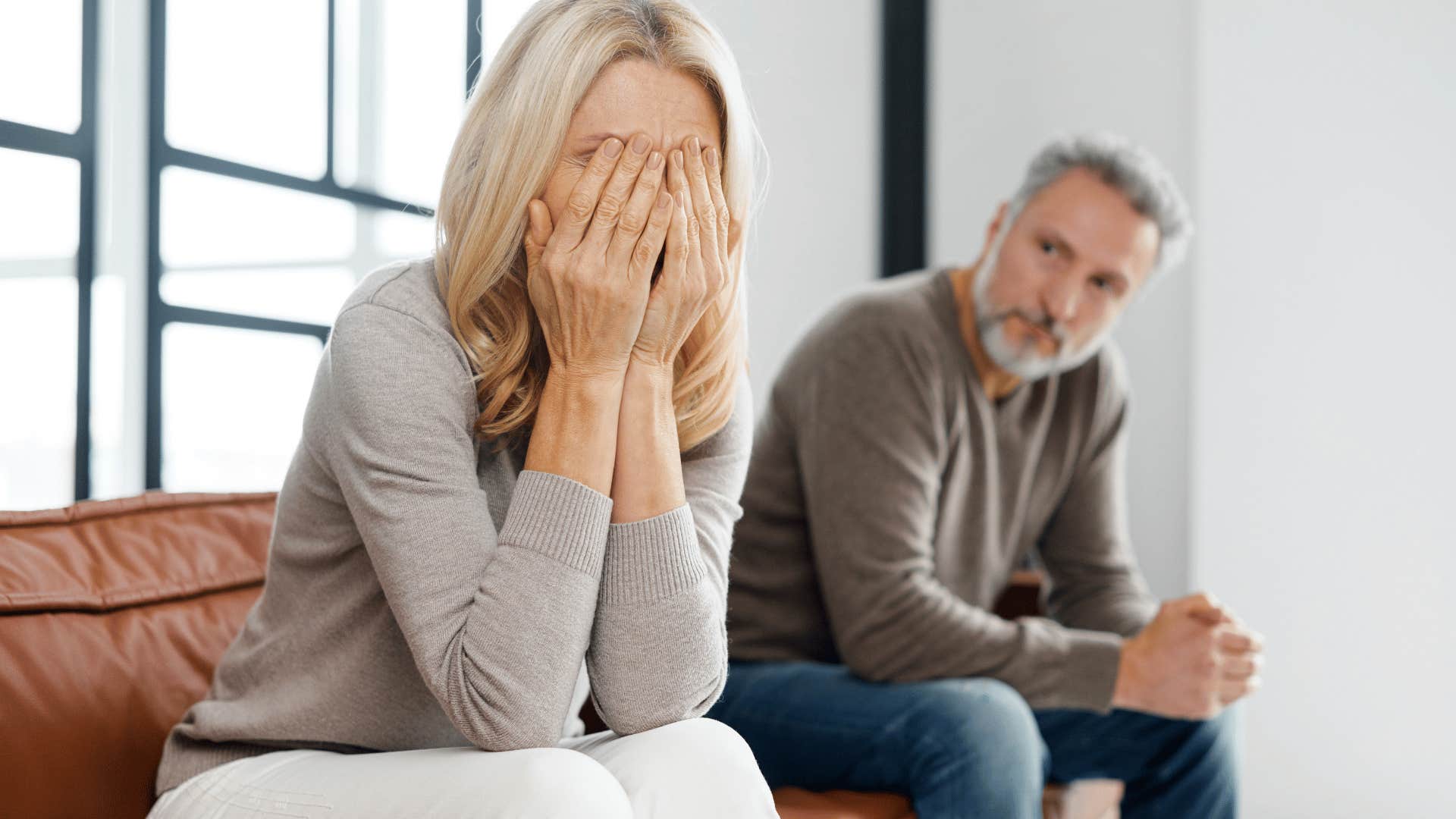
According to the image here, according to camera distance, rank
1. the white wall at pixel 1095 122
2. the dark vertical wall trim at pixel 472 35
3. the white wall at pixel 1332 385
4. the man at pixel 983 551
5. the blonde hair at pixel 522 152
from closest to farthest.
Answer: the blonde hair at pixel 522 152 → the man at pixel 983 551 → the dark vertical wall trim at pixel 472 35 → the white wall at pixel 1332 385 → the white wall at pixel 1095 122

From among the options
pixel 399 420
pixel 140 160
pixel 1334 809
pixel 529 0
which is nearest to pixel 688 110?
pixel 399 420

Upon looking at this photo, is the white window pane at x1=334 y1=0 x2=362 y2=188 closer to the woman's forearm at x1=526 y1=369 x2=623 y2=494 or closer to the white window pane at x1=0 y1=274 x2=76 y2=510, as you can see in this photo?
the white window pane at x1=0 y1=274 x2=76 y2=510

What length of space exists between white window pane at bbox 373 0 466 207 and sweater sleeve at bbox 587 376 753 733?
1.20 meters

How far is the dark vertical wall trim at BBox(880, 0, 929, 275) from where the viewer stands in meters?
3.35

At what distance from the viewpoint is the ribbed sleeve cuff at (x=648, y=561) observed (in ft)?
3.56

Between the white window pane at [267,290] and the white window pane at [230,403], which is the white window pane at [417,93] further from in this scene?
the white window pane at [230,403]

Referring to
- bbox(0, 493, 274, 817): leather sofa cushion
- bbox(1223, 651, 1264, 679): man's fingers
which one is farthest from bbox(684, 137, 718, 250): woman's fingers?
bbox(1223, 651, 1264, 679): man's fingers

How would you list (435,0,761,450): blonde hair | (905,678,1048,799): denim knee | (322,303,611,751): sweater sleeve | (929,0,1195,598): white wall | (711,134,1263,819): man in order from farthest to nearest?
(929,0,1195,598): white wall < (711,134,1263,819): man < (905,678,1048,799): denim knee < (435,0,761,450): blonde hair < (322,303,611,751): sweater sleeve

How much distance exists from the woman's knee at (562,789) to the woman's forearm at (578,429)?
25 cm

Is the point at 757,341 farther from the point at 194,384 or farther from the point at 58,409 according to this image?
the point at 58,409

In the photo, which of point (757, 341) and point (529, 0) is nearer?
point (529, 0)

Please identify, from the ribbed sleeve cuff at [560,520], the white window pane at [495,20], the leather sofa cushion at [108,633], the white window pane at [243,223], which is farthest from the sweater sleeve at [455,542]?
the white window pane at [495,20]

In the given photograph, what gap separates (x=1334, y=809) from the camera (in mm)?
2621

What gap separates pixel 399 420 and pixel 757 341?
6.01 feet
